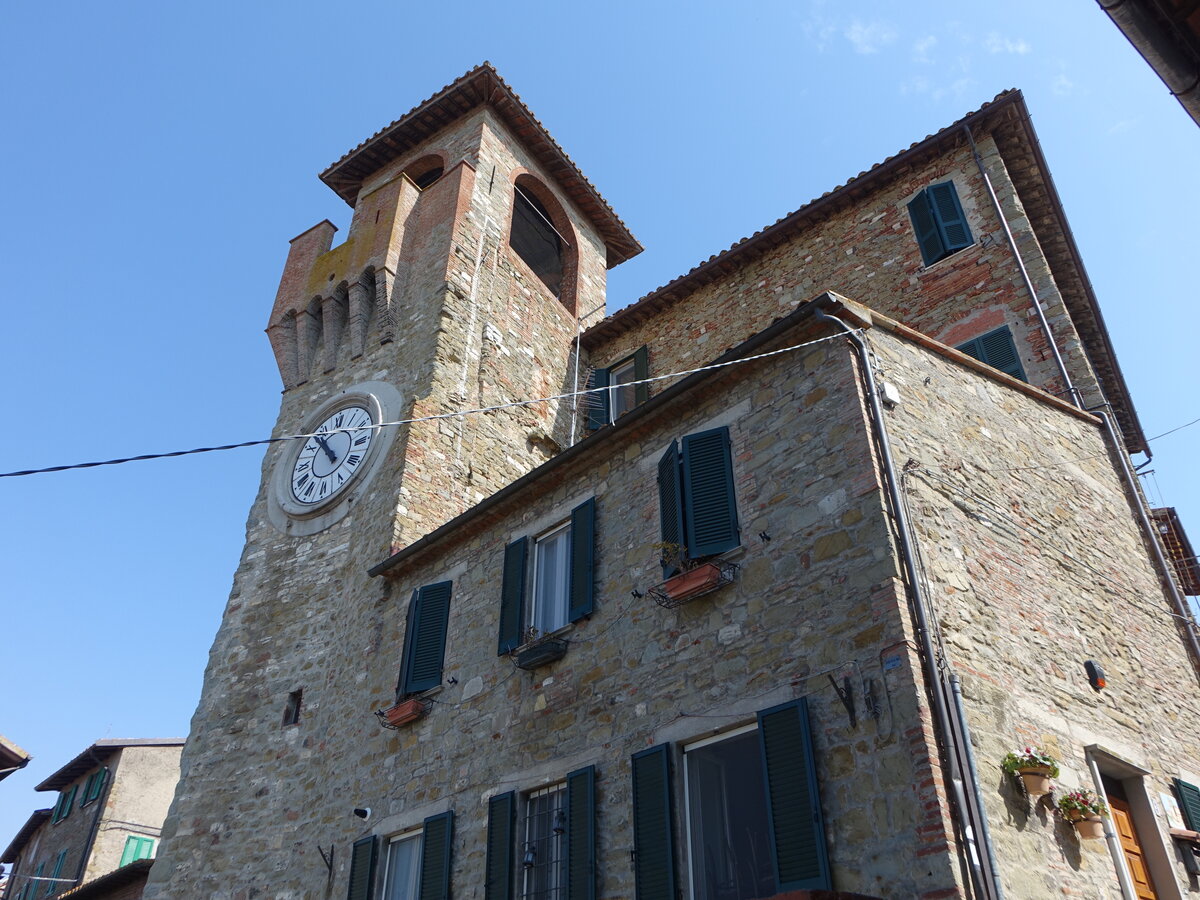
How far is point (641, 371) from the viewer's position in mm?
15422

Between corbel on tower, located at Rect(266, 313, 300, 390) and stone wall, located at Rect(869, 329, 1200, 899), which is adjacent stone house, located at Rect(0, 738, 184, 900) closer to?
corbel on tower, located at Rect(266, 313, 300, 390)

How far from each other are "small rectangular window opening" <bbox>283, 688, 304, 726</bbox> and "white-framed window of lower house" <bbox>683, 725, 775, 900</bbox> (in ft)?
21.3

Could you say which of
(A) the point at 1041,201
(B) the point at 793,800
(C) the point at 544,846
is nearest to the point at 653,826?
(B) the point at 793,800

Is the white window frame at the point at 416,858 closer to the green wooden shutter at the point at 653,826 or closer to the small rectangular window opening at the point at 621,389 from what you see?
the green wooden shutter at the point at 653,826

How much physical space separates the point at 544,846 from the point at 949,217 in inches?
373

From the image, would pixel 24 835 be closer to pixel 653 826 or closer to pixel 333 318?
pixel 333 318

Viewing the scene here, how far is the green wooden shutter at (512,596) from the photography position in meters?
8.98

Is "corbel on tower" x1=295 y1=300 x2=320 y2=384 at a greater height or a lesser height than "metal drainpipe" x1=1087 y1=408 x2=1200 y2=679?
greater

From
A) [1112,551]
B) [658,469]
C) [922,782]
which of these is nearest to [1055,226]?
[1112,551]

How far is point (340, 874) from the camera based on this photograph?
9430 mm

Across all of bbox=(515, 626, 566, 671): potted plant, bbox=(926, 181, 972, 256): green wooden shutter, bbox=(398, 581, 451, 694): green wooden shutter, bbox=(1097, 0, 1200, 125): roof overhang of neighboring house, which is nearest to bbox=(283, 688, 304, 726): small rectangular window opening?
bbox=(398, 581, 451, 694): green wooden shutter

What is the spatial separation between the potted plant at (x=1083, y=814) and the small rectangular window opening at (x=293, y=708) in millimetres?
8563

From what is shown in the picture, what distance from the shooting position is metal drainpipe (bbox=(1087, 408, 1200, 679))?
29.6 feet

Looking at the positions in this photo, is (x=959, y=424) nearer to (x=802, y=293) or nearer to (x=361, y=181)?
(x=802, y=293)
